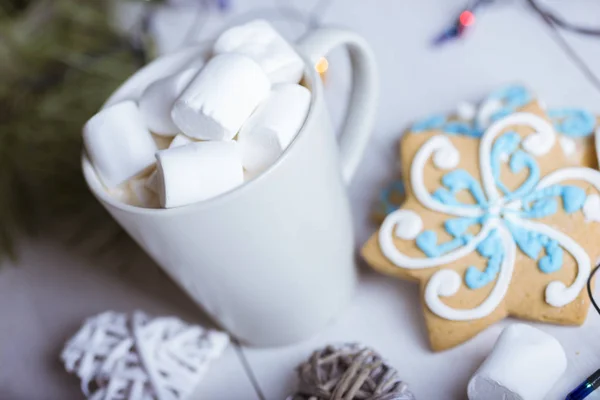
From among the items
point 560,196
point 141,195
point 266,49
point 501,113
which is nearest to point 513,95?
point 501,113

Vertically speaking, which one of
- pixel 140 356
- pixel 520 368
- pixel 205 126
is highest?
pixel 205 126

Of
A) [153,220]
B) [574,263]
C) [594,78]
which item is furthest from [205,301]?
[594,78]

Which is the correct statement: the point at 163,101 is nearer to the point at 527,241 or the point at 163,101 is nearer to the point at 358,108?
the point at 358,108

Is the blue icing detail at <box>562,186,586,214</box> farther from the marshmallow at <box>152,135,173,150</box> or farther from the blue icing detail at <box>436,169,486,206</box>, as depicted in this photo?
the marshmallow at <box>152,135,173,150</box>

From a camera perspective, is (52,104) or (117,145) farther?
(52,104)

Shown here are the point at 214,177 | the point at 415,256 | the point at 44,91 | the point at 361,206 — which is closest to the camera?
the point at 214,177

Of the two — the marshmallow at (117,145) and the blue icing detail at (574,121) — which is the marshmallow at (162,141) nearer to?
the marshmallow at (117,145)

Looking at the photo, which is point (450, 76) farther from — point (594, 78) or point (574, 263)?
point (574, 263)

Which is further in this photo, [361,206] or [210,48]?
Answer: [361,206]

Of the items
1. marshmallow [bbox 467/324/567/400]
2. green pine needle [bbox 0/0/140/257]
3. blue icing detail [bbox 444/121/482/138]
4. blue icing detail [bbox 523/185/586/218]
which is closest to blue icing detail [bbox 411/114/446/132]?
blue icing detail [bbox 444/121/482/138]
